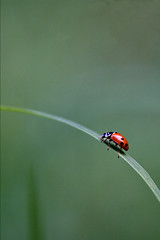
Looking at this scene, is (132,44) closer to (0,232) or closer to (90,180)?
(90,180)

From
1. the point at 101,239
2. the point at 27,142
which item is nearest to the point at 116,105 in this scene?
the point at 27,142

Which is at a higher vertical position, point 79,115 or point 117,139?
point 79,115

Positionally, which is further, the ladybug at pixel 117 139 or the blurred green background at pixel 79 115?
the blurred green background at pixel 79 115

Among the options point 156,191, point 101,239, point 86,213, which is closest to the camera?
point 156,191

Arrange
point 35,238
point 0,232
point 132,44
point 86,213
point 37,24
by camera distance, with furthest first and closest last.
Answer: point 37,24 < point 132,44 < point 86,213 < point 0,232 < point 35,238

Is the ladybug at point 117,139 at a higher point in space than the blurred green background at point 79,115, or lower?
lower

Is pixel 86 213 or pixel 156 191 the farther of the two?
pixel 86 213

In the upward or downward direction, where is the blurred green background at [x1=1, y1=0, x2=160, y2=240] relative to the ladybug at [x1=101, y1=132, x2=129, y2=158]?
upward

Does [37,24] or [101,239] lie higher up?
[37,24]
